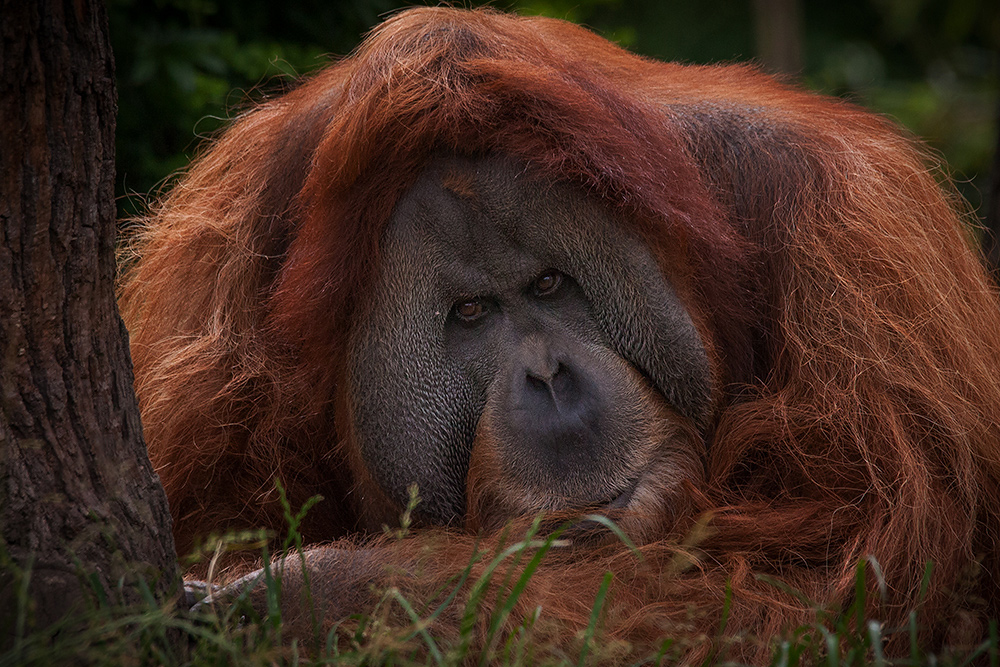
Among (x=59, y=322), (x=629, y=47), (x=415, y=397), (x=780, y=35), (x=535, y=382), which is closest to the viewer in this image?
(x=59, y=322)

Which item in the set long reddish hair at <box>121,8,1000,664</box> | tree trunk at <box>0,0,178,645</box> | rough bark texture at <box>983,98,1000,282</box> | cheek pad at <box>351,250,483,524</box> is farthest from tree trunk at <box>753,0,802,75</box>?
tree trunk at <box>0,0,178,645</box>

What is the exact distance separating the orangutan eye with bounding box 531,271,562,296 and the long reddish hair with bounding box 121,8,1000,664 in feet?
0.71

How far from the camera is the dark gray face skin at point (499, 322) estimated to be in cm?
244

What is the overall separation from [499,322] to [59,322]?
1.02 m

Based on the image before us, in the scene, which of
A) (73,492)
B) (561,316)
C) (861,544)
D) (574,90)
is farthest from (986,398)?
(73,492)

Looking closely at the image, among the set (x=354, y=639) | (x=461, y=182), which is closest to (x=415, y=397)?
(x=461, y=182)

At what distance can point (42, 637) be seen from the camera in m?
1.58

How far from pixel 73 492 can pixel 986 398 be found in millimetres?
2003

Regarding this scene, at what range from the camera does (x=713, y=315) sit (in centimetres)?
259

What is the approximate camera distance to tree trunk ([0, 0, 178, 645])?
1.74 metres

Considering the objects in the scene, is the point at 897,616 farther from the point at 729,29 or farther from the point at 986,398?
the point at 729,29

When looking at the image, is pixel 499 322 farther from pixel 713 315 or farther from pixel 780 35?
pixel 780 35

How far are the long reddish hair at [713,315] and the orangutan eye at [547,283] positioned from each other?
0.22 m

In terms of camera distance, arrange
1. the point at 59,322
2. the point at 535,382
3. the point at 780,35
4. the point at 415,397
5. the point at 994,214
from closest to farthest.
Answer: the point at 59,322
the point at 535,382
the point at 415,397
the point at 994,214
the point at 780,35
